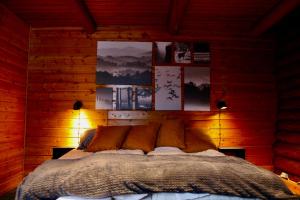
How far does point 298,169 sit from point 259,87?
4.78ft

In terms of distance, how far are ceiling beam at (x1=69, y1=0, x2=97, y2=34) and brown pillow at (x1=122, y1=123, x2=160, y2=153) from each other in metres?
1.76

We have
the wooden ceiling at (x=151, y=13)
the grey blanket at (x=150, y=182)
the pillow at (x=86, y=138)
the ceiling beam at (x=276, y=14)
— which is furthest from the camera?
the pillow at (x=86, y=138)

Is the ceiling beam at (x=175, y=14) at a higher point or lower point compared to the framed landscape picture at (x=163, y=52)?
higher

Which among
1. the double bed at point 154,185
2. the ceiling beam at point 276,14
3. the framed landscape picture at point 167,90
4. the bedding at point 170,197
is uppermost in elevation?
the ceiling beam at point 276,14

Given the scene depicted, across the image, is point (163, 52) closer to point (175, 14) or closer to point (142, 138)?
point (175, 14)

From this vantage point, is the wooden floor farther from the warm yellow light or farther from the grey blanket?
the grey blanket

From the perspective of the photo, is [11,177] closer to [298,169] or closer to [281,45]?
[298,169]

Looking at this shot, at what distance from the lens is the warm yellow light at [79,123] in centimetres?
468

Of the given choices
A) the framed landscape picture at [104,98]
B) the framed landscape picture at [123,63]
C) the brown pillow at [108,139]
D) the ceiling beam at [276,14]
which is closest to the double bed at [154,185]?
the brown pillow at [108,139]

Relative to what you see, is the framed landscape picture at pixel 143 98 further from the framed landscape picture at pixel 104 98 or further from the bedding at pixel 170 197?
the bedding at pixel 170 197

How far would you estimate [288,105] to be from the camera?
4617 millimetres

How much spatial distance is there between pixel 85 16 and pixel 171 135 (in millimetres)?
2121

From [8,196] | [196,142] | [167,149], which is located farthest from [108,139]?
[8,196]

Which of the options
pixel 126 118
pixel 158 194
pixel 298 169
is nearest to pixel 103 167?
pixel 158 194
